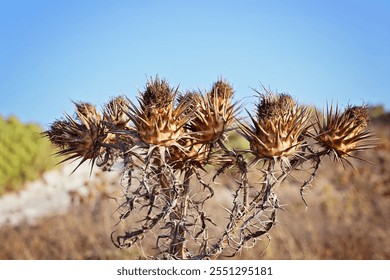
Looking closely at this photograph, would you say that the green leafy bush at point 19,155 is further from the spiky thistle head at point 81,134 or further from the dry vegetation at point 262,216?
the spiky thistle head at point 81,134

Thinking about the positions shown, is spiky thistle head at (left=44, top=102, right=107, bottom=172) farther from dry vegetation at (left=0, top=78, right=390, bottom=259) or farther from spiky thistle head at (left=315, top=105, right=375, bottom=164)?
spiky thistle head at (left=315, top=105, right=375, bottom=164)

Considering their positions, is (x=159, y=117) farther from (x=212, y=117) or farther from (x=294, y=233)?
(x=294, y=233)

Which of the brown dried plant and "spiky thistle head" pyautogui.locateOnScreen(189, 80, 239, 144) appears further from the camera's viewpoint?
"spiky thistle head" pyautogui.locateOnScreen(189, 80, 239, 144)

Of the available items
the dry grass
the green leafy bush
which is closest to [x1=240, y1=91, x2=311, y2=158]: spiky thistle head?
the dry grass

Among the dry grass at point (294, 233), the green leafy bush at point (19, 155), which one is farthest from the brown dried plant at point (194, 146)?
the green leafy bush at point (19, 155)

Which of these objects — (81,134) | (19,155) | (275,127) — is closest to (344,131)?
(275,127)
